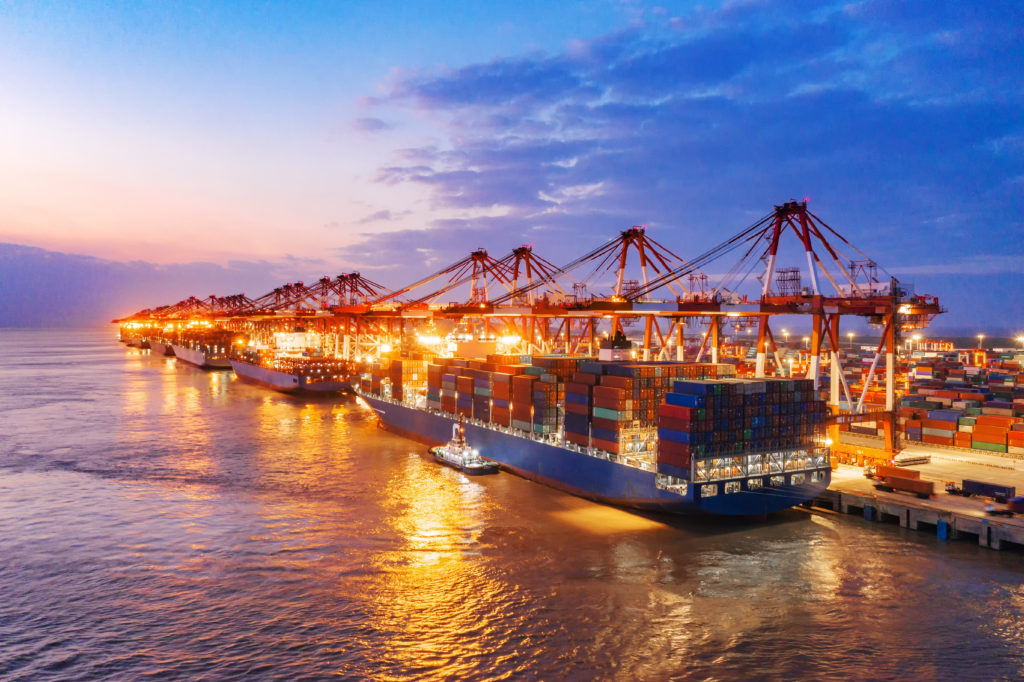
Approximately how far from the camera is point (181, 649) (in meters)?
18.1


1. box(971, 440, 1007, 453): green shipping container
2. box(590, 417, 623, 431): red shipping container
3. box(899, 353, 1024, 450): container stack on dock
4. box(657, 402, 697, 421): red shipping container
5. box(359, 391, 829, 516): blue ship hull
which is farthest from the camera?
box(899, 353, 1024, 450): container stack on dock

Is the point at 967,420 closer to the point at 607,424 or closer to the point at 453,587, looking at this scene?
the point at 607,424

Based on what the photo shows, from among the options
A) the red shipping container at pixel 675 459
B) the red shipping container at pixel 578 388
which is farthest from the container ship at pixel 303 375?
the red shipping container at pixel 675 459

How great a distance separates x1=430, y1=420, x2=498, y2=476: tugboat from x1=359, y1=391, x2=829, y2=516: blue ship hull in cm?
93

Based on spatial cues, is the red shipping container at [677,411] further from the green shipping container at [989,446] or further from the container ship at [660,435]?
the green shipping container at [989,446]

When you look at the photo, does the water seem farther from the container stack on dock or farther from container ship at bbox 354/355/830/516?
the container stack on dock

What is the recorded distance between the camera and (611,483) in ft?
104

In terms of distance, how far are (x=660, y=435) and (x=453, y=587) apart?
12.2 meters

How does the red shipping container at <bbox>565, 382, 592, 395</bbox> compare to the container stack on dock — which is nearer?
the red shipping container at <bbox>565, 382, 592, 395</bbox>

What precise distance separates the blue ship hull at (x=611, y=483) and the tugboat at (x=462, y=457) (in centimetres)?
93

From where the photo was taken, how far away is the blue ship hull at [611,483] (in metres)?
28.6

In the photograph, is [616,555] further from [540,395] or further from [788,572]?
[540,395]

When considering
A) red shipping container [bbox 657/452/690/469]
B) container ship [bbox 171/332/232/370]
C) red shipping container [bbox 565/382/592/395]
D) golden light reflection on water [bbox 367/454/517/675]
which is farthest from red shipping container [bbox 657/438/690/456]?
container ship [bbox 171/332/232/370]

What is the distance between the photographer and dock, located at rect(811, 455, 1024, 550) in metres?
25.7
